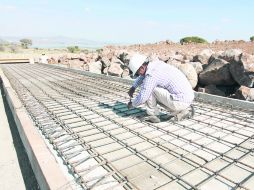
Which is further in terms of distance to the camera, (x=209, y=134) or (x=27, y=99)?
(x=27, y=99)

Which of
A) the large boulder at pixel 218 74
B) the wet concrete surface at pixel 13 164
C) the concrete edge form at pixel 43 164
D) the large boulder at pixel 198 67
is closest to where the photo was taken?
the concrete edge form at pixel 43 164

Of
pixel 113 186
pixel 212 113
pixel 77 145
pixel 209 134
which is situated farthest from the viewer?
pixel 212 113

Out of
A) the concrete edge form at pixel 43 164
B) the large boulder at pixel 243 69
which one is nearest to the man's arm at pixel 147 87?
the concrete edge form at pixel 43 164

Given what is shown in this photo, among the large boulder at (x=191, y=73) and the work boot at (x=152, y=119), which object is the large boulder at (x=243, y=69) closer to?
the large boulder at (x=191, y=73)

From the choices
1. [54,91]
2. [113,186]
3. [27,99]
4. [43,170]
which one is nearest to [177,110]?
[113,186]

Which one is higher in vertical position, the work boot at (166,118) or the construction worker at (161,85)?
the construction worker at (161,85)

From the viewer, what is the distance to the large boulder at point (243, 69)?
7184 mm

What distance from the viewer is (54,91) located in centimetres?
812

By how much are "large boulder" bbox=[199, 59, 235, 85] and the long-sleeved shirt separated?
4014mm

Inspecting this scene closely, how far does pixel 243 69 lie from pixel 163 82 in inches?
159

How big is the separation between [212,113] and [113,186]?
3.32 meters

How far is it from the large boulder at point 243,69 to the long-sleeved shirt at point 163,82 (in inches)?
137

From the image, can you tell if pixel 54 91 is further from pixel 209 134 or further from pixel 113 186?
pixel 113 186

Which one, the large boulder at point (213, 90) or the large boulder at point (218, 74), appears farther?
the large boulder at point (213, 90)
